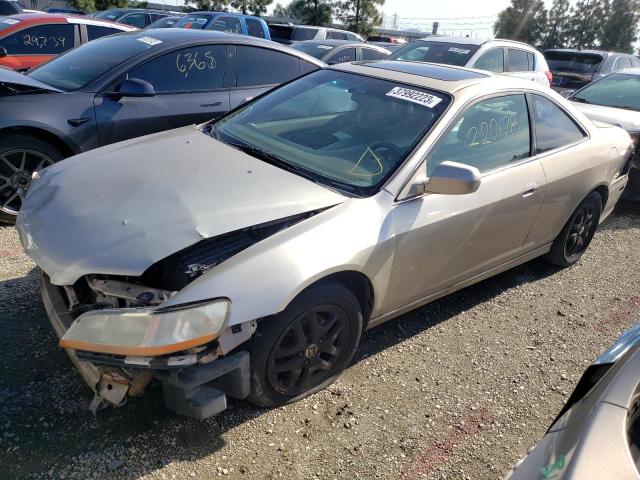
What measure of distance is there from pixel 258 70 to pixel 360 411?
3.74m

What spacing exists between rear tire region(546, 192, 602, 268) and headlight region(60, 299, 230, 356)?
3199 millimetres

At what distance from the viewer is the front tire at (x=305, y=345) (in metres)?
2.43

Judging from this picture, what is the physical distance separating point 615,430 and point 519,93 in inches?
106

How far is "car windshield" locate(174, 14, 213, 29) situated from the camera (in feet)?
40.1

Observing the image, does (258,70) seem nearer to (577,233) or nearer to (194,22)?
(577,233)

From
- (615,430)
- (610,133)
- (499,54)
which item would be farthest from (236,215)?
(499,54)

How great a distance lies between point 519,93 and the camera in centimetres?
366

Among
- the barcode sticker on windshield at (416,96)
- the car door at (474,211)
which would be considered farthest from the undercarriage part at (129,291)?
the barcode sticker on windshield at (416,96)

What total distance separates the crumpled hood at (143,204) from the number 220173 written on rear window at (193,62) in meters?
2.01

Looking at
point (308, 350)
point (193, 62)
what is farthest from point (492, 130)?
point (193, 62)

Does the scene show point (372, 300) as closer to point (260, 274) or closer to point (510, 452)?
point (260, 274)

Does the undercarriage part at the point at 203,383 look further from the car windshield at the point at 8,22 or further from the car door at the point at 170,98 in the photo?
the car windshield at the point at 8,22

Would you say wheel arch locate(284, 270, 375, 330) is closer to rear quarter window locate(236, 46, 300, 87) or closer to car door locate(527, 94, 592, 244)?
car door locate(527, 94, 592, 244)

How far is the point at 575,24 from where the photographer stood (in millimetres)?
36781
